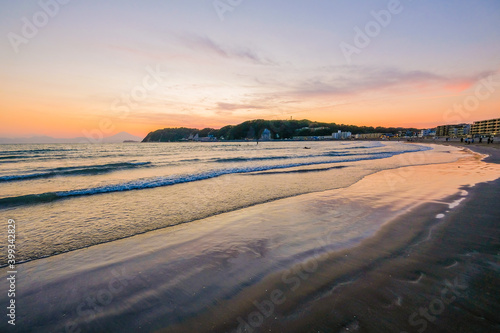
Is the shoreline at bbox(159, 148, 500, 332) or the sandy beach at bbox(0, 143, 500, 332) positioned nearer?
the shoreline at bbox(159, 148, 500, 332)

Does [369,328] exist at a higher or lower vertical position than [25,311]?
higher

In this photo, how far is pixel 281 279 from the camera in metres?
4.10

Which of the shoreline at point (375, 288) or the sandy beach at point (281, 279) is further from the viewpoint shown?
the sandy beach at point (281, 279)

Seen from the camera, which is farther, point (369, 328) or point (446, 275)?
point (446, 275)

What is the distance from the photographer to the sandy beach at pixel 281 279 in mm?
3076

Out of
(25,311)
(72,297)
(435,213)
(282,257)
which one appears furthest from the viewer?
(435,213)

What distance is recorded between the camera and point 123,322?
10.5 ft

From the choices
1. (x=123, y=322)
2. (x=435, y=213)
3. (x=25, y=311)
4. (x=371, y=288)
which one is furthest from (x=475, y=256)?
(x=25, y=311)

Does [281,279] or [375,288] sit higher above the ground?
[375,288]

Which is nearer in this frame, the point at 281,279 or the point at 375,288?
the point at 375,288

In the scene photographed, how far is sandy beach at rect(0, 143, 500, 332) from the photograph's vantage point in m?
3.08

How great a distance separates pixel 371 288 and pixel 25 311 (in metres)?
5.59

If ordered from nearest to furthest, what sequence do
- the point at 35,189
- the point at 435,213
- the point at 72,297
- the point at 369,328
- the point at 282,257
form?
the point at 369,328
the point at 72,297
the point at 282,257
the point at 435,213
the point at 35,189

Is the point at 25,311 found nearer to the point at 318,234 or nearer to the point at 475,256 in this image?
the point at 318,234
